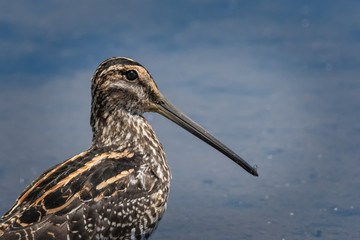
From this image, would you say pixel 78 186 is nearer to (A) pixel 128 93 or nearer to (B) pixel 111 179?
(B) pixel 111 179

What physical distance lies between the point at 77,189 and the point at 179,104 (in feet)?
13.3

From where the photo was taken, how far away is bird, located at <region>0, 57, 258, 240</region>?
5.68 m

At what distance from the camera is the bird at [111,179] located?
5.68m

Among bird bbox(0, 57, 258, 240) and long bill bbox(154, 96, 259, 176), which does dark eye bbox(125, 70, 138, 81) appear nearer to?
bird bbox(0, 57, 258, 240)

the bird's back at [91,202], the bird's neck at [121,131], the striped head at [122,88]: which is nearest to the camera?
the bird's back at [91,202]

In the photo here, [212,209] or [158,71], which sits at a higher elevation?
[158,71]

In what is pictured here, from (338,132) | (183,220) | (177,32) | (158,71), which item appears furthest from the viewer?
(177,32)

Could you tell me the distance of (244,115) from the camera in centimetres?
963

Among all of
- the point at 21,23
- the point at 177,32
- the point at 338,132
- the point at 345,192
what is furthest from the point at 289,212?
the point at 21,23

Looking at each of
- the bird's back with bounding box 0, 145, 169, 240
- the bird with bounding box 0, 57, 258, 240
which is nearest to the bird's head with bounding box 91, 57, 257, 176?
the bird with bounding box 0, 57, 258, 240

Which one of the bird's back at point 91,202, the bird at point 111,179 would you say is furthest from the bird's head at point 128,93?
the bird's back at point 91,202

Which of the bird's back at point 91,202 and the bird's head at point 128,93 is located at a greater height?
the bird's head at point 128,93

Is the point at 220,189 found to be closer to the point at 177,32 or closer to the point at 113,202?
the point at 113,202

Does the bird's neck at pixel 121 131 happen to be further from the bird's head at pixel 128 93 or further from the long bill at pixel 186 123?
the long bill at pixel 186 123
